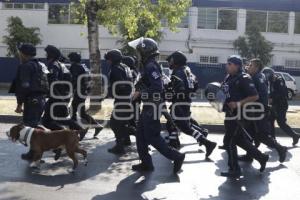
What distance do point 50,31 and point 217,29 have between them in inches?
427

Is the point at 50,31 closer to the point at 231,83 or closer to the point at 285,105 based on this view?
the point at 285,105

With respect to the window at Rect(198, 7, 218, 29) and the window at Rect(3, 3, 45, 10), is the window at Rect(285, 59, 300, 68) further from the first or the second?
the window at Rect(3, 3, 45, 10)

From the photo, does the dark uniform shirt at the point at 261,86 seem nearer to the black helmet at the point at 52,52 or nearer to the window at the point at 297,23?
the black helmet at the point at 52,52

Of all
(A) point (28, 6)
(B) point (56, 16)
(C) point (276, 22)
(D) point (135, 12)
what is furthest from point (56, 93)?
(C) point (276, 22)

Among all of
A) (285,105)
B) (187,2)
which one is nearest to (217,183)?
(285,105)

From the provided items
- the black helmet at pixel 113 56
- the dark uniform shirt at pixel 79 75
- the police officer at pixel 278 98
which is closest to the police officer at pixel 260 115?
the police officer at pixel 278 98

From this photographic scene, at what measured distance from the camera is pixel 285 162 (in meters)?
8.53

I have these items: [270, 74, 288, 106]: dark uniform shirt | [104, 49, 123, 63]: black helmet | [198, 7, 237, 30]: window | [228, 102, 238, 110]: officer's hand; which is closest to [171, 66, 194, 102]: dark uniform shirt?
[104, 49, 123, 63]: black helmet

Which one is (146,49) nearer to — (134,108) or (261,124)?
(134,108)

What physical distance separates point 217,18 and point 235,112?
87.4ft

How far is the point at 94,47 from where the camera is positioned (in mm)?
14812

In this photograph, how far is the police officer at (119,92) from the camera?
28.1 feet

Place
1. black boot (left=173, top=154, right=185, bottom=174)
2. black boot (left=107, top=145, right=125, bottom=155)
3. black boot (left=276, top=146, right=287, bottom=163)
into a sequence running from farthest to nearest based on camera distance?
black boot (left=107, top=145, right=125, bottom=155)
black boot (left=276, top=146, right=287, bottom=163)
black boot (left=173, top=154, right=185, bottom=174)

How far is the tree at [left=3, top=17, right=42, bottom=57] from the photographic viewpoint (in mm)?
28922
